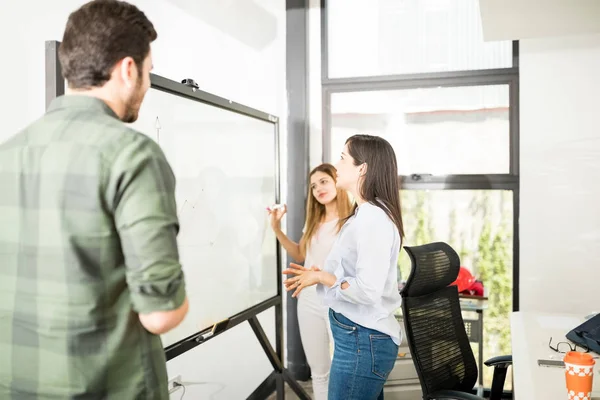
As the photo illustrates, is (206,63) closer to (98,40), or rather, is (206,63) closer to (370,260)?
(370,260)

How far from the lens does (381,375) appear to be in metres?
1.83

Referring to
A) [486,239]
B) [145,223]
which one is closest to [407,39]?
[486,239]

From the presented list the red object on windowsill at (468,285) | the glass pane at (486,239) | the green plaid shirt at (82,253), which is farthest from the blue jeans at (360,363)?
the glass pane at (486,239)

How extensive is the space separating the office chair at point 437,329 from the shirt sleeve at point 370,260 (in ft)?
0.44

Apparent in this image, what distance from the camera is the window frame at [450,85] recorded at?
11.0 feet

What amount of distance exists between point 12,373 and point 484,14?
2032 mm

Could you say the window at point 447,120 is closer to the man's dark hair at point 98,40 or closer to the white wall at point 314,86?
the white wall at point 314,86

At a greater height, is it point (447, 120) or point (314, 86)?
point (314, 86)

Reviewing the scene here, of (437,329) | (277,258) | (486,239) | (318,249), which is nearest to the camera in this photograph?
(437,329)

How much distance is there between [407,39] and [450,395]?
2.46m

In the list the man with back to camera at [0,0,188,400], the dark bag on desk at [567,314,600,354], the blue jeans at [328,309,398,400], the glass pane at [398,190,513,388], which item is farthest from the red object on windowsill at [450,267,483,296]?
the man with back to camera at [0,0,188,400]

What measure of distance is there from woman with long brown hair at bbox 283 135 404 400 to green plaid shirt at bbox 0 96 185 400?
92 centimetres

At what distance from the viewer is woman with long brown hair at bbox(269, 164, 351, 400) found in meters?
2.80

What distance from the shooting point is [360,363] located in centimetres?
181
